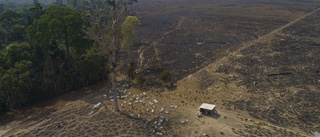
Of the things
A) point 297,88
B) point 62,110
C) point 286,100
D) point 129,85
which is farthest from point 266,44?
point 62,110

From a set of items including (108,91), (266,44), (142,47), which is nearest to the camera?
(108,91)

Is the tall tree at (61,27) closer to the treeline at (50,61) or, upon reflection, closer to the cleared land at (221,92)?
the treeline at (50,61)

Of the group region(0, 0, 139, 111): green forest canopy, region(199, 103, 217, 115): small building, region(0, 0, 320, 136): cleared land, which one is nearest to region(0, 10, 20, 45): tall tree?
region(0, 0, 139, 111): green forest canopy

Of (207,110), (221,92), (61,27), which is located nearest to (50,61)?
(61,27)

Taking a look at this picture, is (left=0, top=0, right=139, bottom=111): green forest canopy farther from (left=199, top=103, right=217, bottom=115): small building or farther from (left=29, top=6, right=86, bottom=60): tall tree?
(left=199, top=103, right=217, bottom=115): small building

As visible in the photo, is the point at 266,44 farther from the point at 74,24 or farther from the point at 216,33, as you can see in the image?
the point at 74,24

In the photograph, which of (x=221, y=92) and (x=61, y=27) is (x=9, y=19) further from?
(x=221, y=92)
